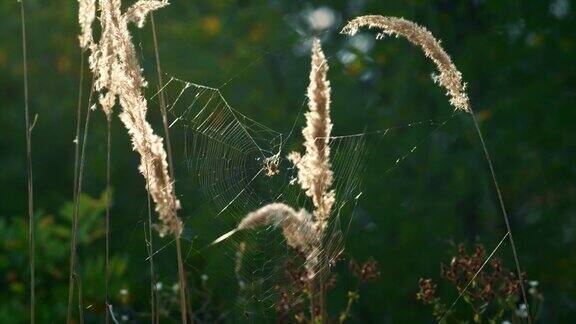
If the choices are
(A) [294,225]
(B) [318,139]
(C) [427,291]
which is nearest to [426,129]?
(C) [427,291]

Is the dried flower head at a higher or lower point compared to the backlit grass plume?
lower

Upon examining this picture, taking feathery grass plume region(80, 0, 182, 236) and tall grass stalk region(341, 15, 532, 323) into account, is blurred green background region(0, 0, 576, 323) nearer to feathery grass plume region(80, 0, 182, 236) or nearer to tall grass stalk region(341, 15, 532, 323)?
feathery grass plume region(80, 0, 182, 236)

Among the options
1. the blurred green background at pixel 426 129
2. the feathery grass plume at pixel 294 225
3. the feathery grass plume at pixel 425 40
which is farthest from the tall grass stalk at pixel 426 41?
the blurred green background at pixel 426 129

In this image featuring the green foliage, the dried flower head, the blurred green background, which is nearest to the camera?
the dried flower head

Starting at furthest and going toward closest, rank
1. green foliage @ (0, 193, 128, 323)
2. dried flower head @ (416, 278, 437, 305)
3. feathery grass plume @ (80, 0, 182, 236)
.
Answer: green foliage @ (0, 193, 128, 323) → dried flower head @ (416, 278, 437, 305) → feathery grass plume @ (80, 0, 182, 236)

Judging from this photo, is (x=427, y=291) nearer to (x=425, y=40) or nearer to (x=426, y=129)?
(x=425, y=40)

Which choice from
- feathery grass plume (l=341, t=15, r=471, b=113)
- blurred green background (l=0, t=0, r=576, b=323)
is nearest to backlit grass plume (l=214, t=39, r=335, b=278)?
feathery grass plume (l=341, t=15, r=471, b=113)

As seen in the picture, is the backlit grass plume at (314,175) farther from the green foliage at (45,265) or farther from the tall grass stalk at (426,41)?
the green foliage at (45,265)

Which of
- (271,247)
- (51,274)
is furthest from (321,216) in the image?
(51,274)
